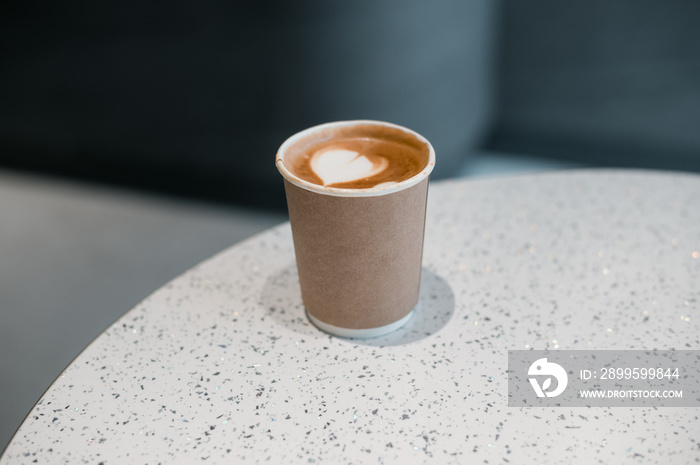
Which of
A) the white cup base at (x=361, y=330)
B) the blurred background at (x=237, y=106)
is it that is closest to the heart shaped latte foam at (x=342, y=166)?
the white cup base at (x=361, y=330)

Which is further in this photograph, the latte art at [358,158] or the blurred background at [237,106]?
the blurred background at [237,106]

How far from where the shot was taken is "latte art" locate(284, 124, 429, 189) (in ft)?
2.14

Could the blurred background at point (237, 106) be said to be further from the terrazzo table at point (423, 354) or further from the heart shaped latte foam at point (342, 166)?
the heart shaped latte foam at point (342, 166)

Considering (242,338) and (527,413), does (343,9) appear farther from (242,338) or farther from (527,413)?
(527,413)

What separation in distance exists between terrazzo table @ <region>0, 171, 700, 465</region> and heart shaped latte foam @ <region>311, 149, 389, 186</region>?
0.19m

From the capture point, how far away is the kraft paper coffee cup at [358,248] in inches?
23.8

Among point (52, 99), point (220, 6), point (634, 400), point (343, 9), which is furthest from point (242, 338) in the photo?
point (52, 99)

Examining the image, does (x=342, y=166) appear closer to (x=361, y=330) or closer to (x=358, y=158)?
(x=358, y=158)

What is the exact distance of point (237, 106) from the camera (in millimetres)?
2043

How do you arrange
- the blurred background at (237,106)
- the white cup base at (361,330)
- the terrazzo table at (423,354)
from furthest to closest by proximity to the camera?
the blurred background at (237,106)
the white cup base at (361,330)
the terrazzo table at (423,354)

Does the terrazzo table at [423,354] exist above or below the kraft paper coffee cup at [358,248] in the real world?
below

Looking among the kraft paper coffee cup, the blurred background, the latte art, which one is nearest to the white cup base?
the kraft paper coffee cup

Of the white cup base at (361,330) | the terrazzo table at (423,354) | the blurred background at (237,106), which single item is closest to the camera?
the terrazzo table at (423,354)

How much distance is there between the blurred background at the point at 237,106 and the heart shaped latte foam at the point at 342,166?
4.04 feet
